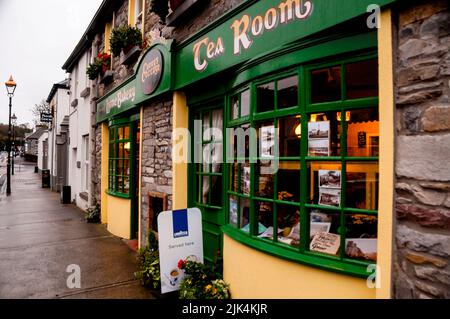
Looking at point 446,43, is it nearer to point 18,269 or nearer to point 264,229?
point 264,229

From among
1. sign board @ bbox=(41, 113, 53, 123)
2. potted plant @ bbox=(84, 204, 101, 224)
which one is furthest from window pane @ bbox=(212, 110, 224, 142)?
sign board @ bbox=(41, 113, 53, 123)

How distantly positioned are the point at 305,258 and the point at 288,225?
408 mm

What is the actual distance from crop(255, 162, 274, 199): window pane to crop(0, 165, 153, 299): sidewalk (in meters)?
2.23

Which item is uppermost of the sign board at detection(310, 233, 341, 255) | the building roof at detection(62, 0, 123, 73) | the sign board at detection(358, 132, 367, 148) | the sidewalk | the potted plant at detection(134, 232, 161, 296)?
the building roof at detection(62, 0, 123, 73)

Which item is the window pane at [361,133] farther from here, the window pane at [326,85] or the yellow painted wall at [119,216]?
the yellow painted wall at [119,216]

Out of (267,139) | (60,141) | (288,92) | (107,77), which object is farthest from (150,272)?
(60,141)

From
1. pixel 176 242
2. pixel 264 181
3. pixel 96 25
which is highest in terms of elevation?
pixel 96 25

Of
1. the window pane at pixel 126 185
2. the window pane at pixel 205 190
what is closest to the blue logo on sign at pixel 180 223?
the window pane at pixel 205 190

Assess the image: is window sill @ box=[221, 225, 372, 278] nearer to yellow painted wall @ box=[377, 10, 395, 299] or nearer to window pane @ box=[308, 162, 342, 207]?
yellow painted wall @ box=[377, 10, 395, 299]

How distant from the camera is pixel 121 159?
293 inches

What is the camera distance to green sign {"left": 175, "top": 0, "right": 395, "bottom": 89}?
246 centimetres

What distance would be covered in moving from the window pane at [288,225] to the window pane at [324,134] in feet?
2.02

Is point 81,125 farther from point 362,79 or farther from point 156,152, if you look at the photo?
point 362,79
